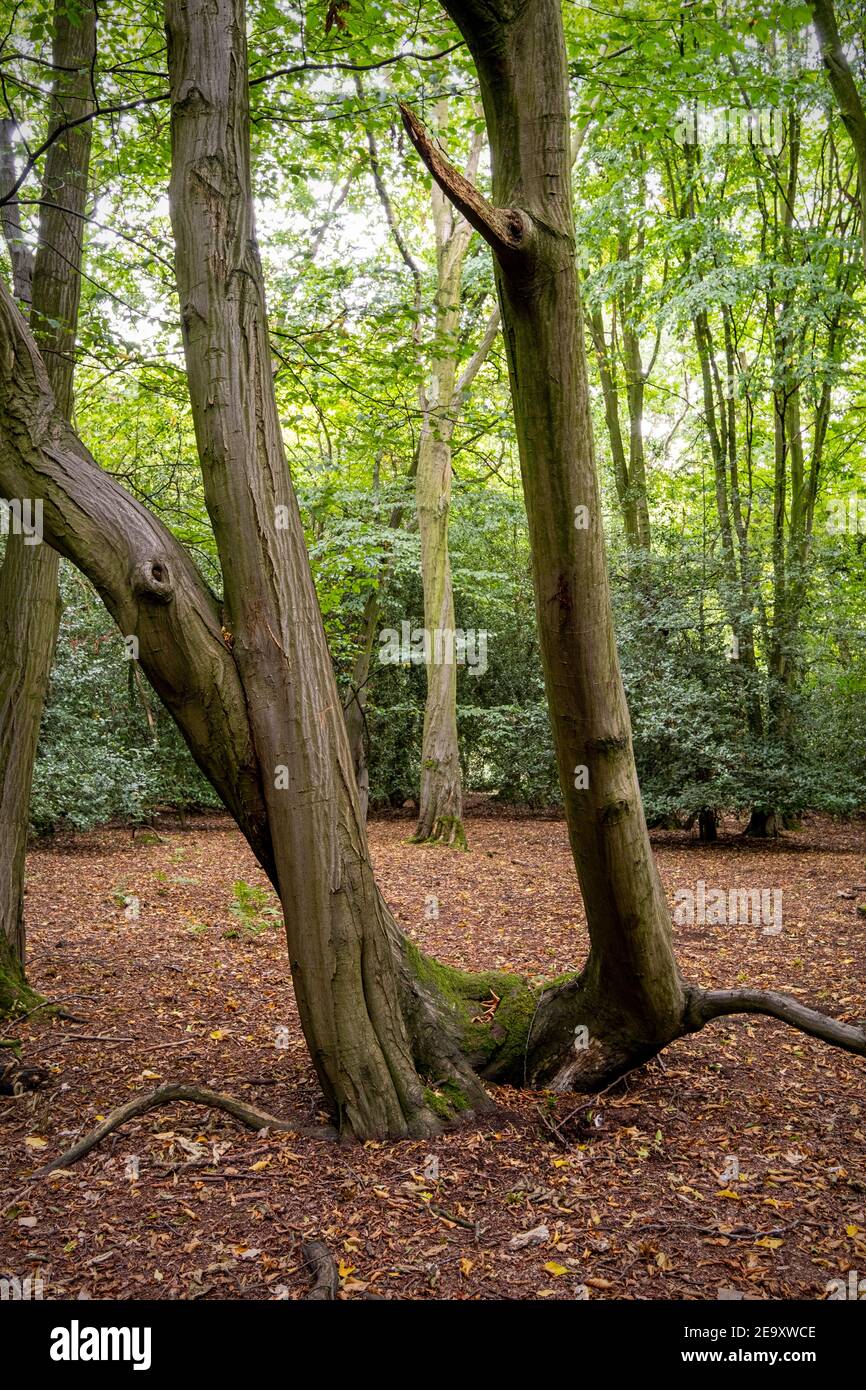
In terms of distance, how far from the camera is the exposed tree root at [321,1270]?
249cm

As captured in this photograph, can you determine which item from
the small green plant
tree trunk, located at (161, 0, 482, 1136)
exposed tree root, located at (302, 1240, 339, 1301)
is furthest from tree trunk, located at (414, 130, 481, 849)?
exposed tree root, located at (302, 1240, 339, 1301)

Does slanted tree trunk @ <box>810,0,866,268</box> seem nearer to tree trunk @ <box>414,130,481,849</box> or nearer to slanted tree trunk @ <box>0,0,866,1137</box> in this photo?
slanted tree trunk @ <box>0,0,866,1137</box>

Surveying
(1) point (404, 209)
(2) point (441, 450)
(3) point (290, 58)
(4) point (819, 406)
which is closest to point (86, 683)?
(2) point (441, 450)

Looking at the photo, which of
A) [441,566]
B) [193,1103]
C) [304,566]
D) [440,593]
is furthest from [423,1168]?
[441,566]

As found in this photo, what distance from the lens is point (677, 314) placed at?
11062mm

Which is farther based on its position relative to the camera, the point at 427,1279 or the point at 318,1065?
the point at 318,1065

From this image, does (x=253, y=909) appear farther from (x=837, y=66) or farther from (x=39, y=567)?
(x=837, y=66)

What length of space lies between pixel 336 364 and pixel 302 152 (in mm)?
1732

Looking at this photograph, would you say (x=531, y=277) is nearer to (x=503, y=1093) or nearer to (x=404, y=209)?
(x=503, y=1093)

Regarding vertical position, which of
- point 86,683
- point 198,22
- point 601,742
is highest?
point 198,22

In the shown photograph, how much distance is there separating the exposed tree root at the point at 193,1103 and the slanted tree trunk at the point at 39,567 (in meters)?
1.55

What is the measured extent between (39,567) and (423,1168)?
366 centimetres

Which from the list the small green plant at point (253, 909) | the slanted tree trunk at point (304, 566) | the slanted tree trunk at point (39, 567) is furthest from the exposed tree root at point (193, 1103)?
the small green plant at point (253, 909)

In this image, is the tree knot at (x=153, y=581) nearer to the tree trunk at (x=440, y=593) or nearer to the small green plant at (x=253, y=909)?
the small green plant at (x=253, y=909)
